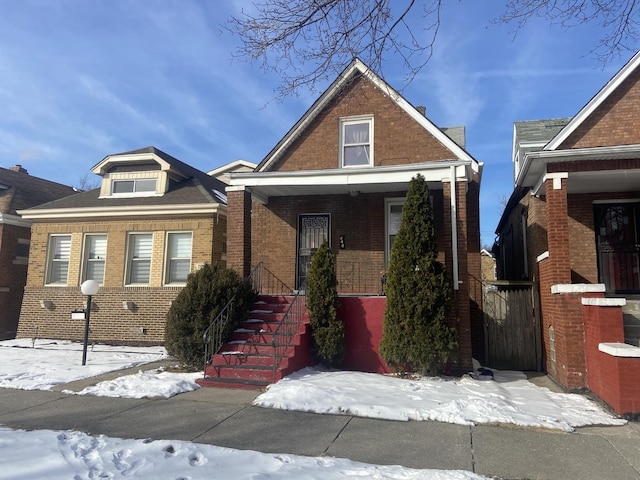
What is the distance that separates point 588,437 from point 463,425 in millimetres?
1335

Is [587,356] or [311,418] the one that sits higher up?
[587,356]

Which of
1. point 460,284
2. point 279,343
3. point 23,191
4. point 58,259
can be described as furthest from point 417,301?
point 23,191

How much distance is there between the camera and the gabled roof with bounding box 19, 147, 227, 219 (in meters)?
12.7

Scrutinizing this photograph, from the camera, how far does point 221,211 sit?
41.3 ft

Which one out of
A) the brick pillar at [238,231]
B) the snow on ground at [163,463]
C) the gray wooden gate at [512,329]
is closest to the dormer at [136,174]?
the brick pillar at [238,231]

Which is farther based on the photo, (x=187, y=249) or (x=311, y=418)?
(x=187, y=249)

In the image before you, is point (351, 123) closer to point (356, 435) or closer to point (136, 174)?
point (136, 174)

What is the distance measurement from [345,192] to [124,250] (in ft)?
21.8

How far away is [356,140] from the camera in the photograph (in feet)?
37.7

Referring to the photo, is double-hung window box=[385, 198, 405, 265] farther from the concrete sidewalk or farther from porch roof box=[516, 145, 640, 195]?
the concrete sidewalk

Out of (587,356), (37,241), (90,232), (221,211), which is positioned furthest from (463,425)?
(37,241)

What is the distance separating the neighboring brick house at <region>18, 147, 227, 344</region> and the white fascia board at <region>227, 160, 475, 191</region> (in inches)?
104

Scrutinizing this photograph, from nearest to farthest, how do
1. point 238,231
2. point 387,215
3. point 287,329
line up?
point 287,329 < point 238,231 < point 387,215

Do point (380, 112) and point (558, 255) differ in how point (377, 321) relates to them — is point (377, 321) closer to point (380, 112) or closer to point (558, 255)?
point (558, 255)
